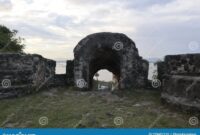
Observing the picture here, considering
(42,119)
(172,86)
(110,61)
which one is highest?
(110,61)

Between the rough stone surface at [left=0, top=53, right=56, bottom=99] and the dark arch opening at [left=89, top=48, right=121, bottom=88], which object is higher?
the dark arch opening at [left=89, top=48, right=121, bottom=88]

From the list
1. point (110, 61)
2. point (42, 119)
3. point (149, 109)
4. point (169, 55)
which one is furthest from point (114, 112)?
point (110, 61)

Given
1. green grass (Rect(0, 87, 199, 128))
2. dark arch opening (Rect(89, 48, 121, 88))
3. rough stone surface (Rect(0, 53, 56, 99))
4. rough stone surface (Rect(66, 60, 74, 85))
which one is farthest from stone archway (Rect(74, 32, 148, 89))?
rough stone surface (Rect(0, 53, 56, 99))

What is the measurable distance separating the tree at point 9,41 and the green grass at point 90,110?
9.79m

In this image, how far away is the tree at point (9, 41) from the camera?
21.5 metres

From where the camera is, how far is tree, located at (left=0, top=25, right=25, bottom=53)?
21523 mm

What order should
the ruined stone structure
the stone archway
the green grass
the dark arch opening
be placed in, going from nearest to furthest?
the green grass → the ruined stone structure → the stone archway → the dark arch opening

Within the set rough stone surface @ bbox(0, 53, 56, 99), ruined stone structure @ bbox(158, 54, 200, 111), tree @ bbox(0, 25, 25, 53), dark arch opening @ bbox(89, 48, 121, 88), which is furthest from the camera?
tree @ bbox(0, 25, 25, 53)

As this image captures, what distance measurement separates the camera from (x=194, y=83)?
9539 millimetres

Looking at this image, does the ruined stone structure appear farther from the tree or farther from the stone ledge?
the tree

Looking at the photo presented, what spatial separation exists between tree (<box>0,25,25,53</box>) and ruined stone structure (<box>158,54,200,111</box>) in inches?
421

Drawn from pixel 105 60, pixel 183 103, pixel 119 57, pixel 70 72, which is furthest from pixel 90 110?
pixel 105 60

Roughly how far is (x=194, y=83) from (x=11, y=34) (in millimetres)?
16698

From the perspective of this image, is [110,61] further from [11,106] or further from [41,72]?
[11,106]
